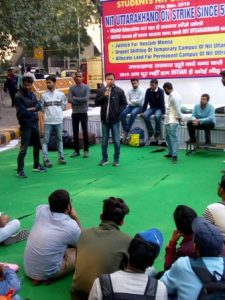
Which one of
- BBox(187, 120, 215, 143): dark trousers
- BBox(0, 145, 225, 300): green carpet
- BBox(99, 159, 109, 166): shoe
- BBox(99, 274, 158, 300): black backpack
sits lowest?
BBox(0, 145, 225, 300): green carpet

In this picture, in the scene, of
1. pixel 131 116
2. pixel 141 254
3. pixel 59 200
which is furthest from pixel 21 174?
pixel 141 254

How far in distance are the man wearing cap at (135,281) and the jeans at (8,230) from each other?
2223 millimetres

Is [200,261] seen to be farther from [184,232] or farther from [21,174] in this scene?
[21,174]

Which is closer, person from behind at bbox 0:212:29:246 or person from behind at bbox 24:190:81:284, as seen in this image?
person from behind at bbox 24:190:81:284

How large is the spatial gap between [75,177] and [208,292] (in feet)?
16.7

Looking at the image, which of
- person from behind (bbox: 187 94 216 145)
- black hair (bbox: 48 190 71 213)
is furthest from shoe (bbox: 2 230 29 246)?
person from behind (bbox: 187 94 216 145)

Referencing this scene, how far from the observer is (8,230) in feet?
15.4

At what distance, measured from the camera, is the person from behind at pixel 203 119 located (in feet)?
28.8

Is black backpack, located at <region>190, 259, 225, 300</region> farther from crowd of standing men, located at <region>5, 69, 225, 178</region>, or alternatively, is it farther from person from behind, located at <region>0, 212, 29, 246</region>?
crowd of standing men, located at <region>5, 69, 225, 178</region>

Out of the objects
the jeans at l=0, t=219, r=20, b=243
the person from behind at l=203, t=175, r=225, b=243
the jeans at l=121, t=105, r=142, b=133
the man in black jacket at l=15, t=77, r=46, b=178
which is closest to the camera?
the person from behind at l=203, t=175, r=225, b=243

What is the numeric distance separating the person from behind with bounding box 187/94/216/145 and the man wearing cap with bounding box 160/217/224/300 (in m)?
6.18

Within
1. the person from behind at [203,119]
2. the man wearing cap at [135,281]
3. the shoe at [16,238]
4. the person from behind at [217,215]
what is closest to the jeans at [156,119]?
the person from behind at [203,119]

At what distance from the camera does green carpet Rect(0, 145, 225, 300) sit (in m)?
5.12

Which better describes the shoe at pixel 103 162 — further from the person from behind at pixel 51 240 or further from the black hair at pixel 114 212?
the black hair at pixel 114 212
